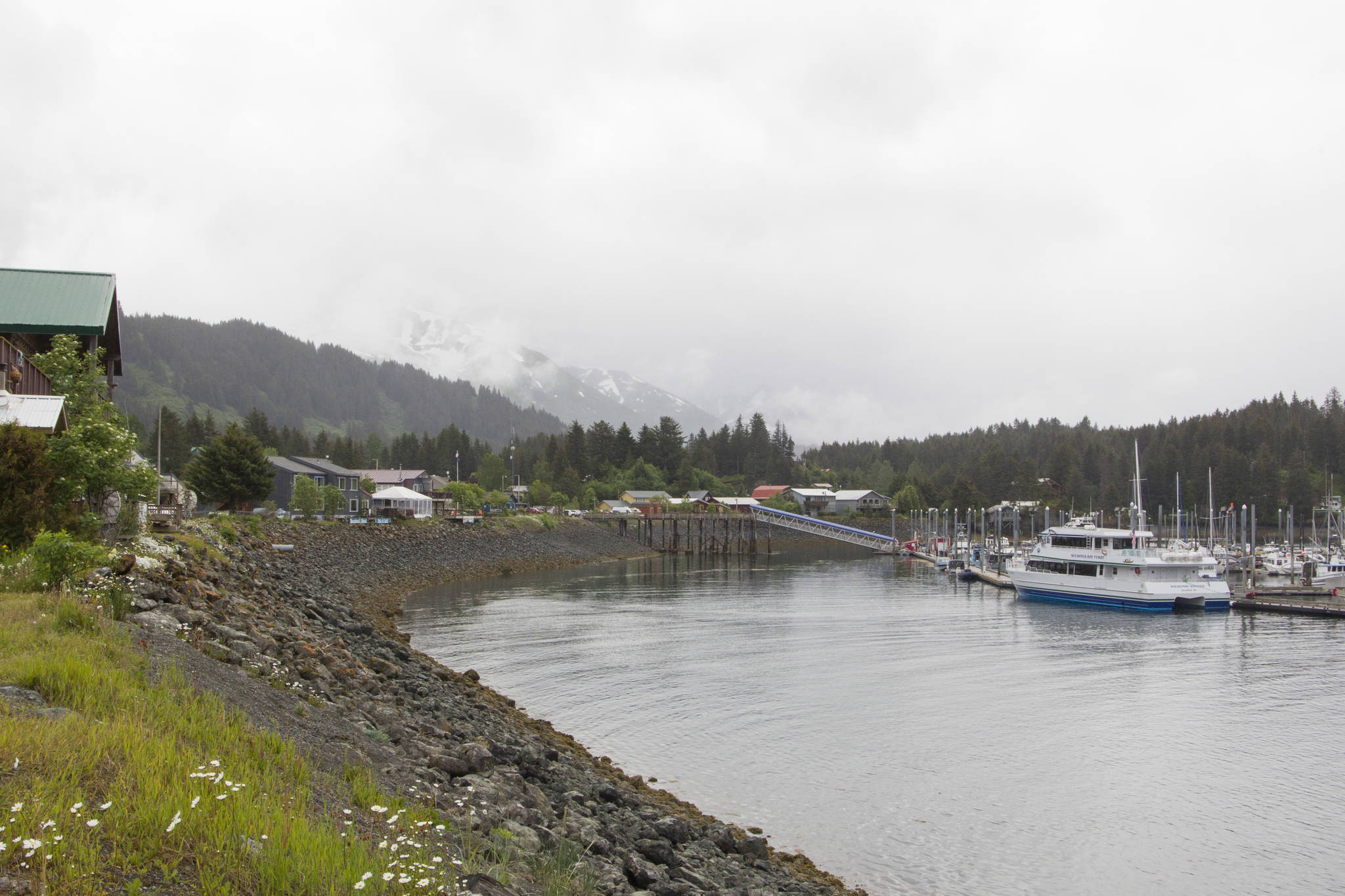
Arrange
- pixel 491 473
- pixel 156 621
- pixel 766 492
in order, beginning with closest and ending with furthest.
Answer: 1. pixel 156 621
2. pixel 491 473
3. pixel 766 492

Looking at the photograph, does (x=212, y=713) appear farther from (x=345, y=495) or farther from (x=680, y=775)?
(x=345, y=495)

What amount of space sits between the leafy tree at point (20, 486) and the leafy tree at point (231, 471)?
5705 cm

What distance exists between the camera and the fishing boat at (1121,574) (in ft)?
188

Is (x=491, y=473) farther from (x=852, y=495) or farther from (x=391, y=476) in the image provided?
(x=852, y=495)

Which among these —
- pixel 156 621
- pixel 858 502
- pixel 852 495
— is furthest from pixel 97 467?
pixel 852 495

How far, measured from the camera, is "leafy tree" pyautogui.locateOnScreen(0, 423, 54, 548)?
67.8 feet

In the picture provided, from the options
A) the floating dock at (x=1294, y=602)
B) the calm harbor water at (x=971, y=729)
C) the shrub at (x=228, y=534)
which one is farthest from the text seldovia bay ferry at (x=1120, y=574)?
the shrub at (x=228, y=534)

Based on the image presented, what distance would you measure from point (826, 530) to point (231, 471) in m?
81.5

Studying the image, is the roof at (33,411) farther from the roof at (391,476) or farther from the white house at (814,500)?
the white house at (814,500)

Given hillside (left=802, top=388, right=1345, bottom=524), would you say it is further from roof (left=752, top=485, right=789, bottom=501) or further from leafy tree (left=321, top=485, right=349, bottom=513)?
leafy tree (left=321, top=485, right=349, bottom=513)

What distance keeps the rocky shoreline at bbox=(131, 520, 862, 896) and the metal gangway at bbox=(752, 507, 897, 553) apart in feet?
313

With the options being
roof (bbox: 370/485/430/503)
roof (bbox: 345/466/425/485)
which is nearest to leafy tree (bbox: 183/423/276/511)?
roof (bbox: 370/485/430/503)

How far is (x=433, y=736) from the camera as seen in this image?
17.6 meters

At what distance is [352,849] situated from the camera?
26.9 feet
